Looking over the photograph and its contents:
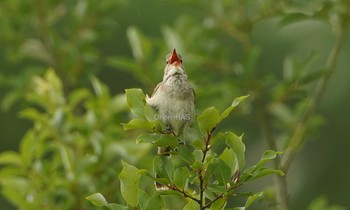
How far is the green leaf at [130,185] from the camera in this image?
3.17 m

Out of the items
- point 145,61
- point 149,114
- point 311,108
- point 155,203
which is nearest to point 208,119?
point 149,114

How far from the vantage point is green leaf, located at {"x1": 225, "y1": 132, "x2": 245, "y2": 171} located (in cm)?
314

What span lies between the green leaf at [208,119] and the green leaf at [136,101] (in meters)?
0.18

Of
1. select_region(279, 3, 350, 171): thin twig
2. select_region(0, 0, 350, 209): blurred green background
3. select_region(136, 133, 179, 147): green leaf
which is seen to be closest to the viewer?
select_region(136, 133, 179, 147): green leaf

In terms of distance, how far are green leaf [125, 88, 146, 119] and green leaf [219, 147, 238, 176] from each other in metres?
0.29

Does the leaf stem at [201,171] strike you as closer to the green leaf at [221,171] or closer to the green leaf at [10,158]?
the green leaf at [221,171]

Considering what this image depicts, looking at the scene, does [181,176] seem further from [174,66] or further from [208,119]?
[174,66]

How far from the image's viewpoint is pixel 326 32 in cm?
793

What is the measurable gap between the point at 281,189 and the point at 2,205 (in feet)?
11.6

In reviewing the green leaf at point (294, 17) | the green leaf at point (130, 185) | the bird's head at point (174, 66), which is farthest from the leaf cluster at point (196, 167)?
the green leaf at point (294, 17)

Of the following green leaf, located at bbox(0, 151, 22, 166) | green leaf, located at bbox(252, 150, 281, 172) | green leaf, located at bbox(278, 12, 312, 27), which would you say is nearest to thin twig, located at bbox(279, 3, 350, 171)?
green leaf, located at bbox(278, 12, 312, 27)

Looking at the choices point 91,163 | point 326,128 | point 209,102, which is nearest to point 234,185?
point 91,163

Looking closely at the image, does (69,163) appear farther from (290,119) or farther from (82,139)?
(290,119)

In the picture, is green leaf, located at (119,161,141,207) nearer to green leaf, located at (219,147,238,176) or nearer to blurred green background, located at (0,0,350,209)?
green leaf, located at (219,147,238,176)
